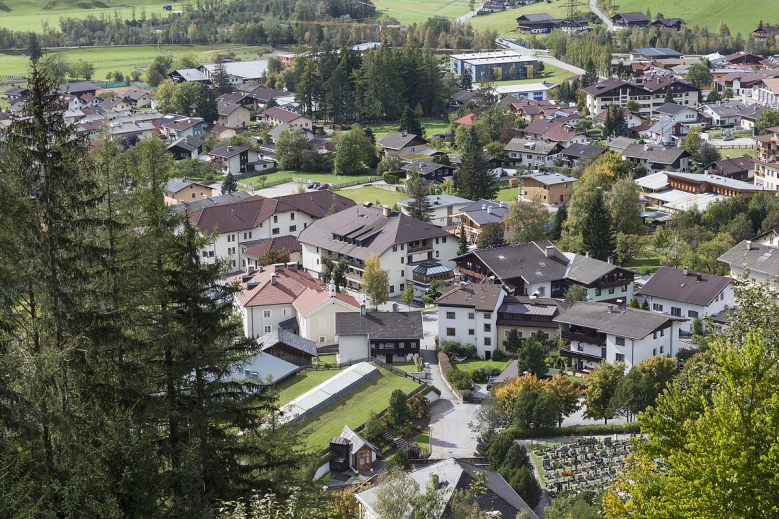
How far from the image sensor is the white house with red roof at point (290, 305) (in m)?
36.8

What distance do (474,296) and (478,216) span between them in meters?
12.4

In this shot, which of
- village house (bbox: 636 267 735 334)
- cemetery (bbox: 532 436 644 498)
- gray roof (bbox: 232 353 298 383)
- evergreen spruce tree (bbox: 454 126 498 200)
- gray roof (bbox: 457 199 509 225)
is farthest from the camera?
evergreen spruce tree (bbox: 454 126 498 200)

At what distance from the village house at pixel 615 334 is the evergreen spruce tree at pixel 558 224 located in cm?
1306

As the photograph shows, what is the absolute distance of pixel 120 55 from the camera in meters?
107

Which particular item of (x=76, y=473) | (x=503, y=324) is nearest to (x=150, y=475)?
(x=76, y=473)

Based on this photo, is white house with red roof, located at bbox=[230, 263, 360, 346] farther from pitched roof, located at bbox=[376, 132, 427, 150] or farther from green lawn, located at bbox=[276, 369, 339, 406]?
pitched roof, located at bbox=[376, 132, 427, 150]

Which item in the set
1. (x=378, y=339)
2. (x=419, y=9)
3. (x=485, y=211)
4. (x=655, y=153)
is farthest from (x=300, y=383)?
(x=419, y=9)

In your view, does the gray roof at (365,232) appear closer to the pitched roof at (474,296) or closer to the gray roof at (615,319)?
the pitched roof at (474,296)

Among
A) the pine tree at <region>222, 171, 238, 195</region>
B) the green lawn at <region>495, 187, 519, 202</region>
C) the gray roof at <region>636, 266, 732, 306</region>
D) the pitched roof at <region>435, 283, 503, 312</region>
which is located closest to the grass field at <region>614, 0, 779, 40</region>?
the green lawn at <region>495, 187, 519, 202</region>

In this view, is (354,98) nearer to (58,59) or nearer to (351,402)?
(58,59)

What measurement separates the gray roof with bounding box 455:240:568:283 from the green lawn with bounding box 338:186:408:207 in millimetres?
15867

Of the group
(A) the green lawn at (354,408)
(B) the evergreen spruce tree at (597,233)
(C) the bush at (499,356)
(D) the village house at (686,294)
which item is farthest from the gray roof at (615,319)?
(B) the evergreen spruce tree at (597,233)

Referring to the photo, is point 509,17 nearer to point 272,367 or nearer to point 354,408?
point 272,367

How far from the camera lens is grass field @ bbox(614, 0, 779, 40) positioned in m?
114
